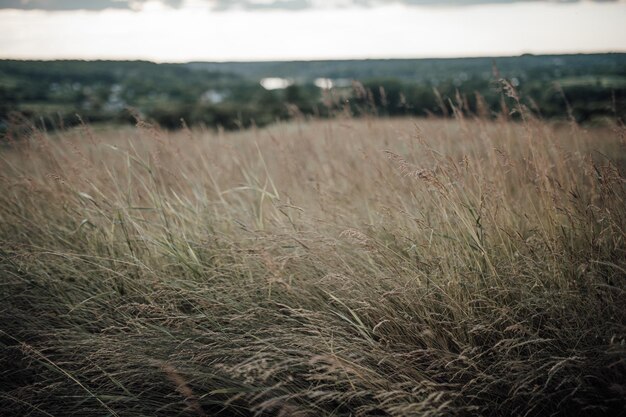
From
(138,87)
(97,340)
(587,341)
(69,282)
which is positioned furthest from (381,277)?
(138,87)

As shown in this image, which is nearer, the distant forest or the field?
the field

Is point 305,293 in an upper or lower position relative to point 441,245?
lower

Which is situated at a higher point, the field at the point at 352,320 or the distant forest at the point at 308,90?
the distant forest at the point at 308,90

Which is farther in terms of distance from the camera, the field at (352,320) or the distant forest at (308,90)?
the distant forest at (308,90)

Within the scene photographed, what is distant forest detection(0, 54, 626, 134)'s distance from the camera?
4047mm

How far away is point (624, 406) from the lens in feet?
4.30

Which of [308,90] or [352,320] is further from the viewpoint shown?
[308,90]

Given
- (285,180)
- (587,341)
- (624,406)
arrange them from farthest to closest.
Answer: (285,180)
(587,341)
(624,406)

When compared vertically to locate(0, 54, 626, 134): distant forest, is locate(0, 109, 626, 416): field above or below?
below

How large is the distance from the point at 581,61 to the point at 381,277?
463cm

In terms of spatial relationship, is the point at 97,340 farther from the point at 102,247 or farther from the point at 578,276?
the point at 578,276

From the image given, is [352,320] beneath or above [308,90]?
beneath

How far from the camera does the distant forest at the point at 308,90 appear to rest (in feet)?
13.3

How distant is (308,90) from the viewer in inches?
1367
